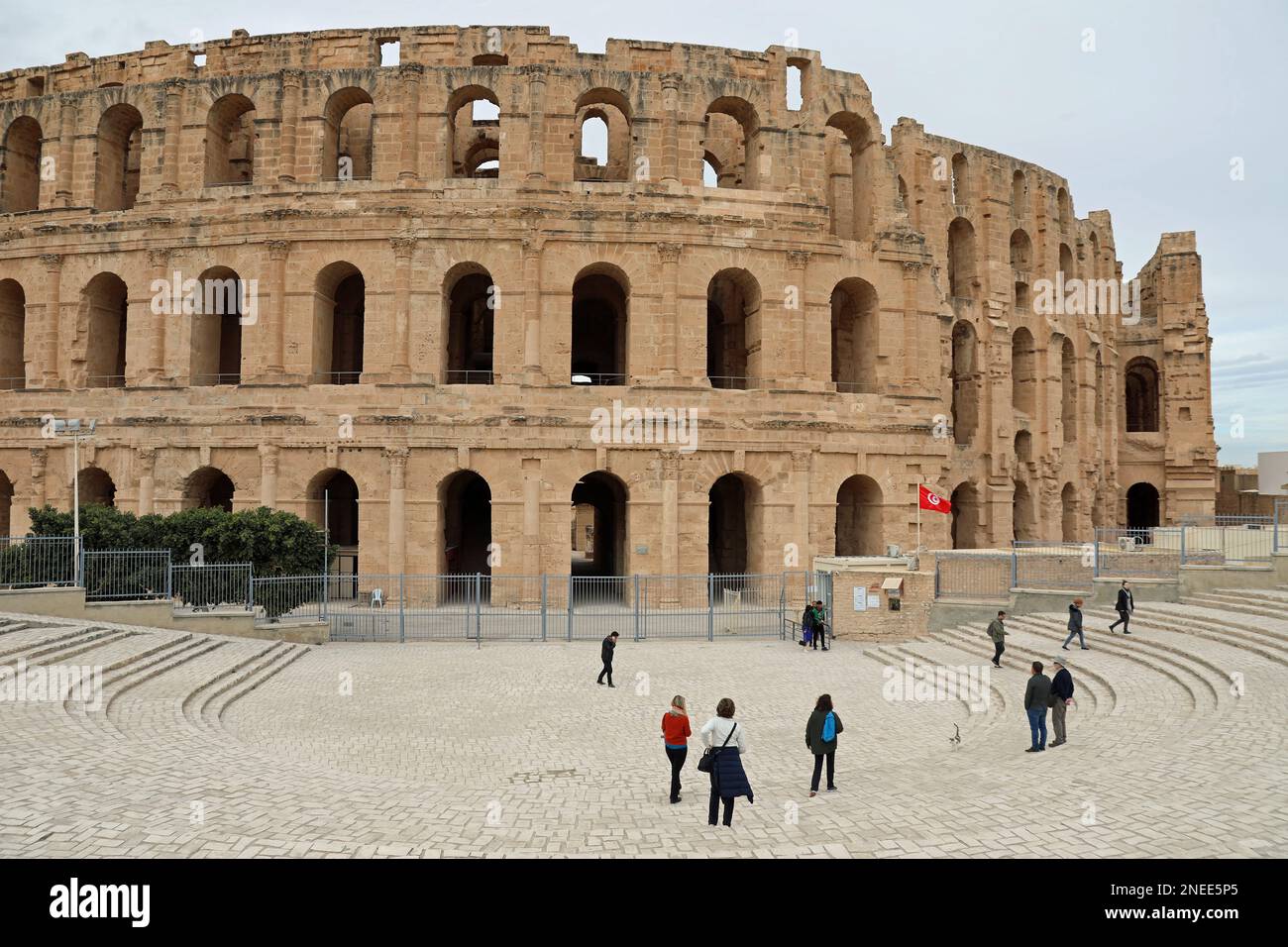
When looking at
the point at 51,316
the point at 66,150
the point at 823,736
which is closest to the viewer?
the point at 823,736

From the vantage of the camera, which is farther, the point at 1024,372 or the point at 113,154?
the point at 1024,372

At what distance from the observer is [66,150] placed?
102ft

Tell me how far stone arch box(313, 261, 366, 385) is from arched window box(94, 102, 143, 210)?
9125 mm

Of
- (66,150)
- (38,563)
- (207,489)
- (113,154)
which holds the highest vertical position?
(113,154)

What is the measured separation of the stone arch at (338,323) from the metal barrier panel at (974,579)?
843 inches

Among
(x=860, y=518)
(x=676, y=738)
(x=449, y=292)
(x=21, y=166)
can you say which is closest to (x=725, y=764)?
(x=676, y=738)

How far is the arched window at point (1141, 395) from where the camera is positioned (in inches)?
2024

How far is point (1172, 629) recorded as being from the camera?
61.0 feet

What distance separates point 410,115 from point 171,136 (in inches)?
367

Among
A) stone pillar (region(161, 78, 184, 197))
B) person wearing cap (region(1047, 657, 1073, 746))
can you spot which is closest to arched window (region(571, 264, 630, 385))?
stone pillar (region(161, 78, 184, 197))

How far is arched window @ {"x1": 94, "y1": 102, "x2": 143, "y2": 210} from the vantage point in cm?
3122

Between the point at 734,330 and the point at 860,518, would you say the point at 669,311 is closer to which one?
the point at 734,330

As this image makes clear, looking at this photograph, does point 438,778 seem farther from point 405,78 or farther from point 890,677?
point 405,78

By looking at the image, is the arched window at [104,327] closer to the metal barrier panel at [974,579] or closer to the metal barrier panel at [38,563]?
the metal barrier panel at [38,563]
